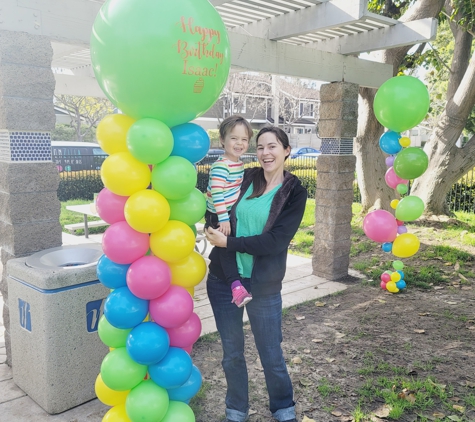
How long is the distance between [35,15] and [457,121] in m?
7.63

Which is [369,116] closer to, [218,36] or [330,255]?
[330,255]

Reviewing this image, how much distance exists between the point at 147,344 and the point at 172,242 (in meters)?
0.49

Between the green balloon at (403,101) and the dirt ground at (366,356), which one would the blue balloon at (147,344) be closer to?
the dirt ground at (366,356)

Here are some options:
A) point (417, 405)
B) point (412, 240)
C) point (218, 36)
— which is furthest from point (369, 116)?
point (218, 36)

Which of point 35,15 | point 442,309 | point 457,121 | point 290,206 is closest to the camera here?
point 290,206

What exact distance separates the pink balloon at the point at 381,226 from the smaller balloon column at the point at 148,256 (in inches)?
112

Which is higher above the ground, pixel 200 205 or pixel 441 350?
pixel 200 205

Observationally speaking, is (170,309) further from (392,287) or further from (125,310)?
(392,287)

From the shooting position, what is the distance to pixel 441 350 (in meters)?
4.02

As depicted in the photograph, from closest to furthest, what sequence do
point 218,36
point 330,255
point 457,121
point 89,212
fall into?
point 218,36, point 330,255, point 89,212, point 457,121

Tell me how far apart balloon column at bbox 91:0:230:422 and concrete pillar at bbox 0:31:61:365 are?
1.26m

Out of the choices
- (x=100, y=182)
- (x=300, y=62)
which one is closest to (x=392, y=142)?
(x=300, y=62)

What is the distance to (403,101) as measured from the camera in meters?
4.09

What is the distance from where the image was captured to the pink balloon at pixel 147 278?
→ 208 centimetres
